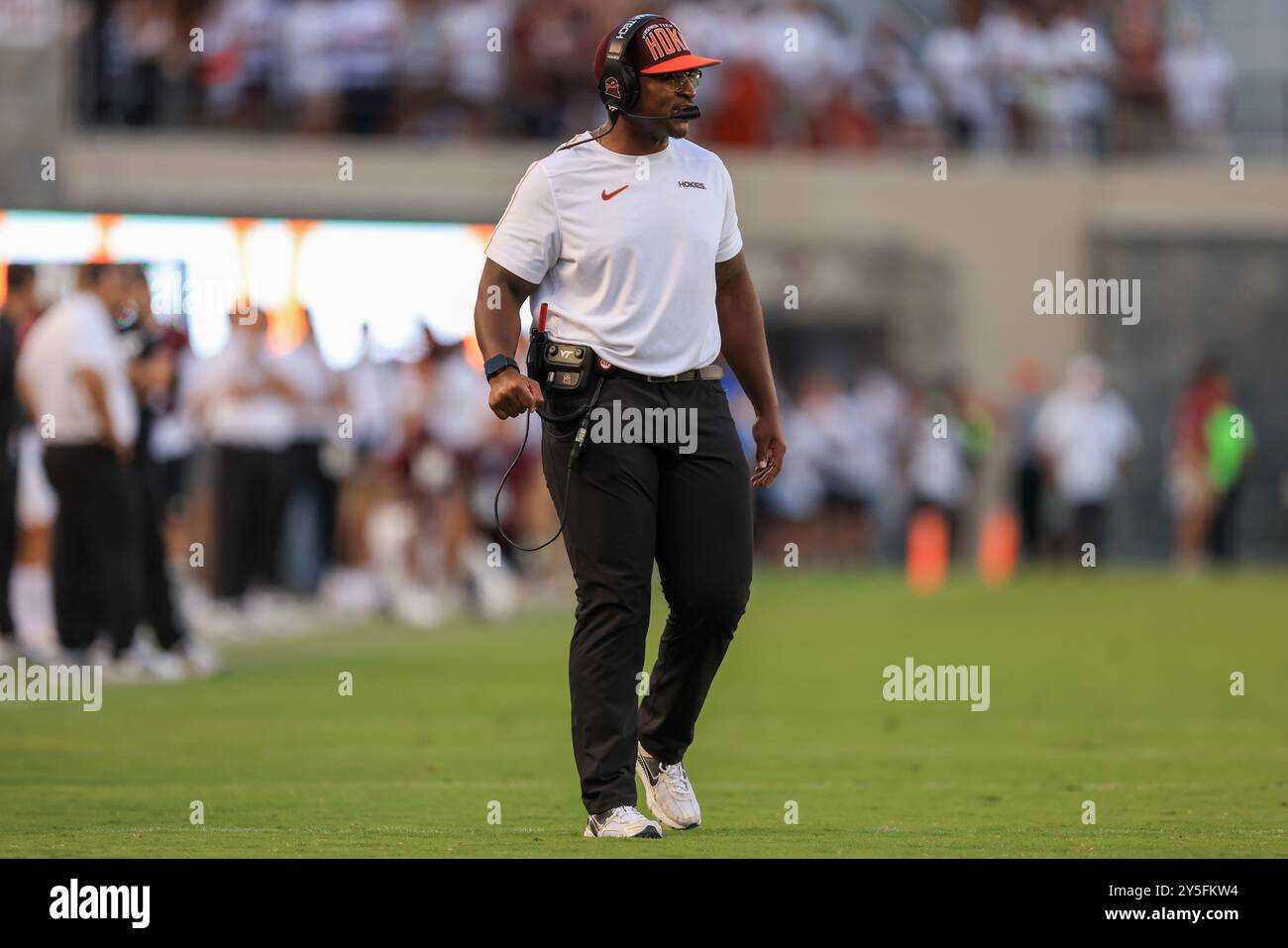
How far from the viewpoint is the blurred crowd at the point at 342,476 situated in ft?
48.2

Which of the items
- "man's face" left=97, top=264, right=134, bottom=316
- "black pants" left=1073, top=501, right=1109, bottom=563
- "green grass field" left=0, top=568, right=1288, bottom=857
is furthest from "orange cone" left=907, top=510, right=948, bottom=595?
"man's face" left=97, top=264, right=134, bottom=316

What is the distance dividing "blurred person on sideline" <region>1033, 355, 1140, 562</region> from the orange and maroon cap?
69.3 feet

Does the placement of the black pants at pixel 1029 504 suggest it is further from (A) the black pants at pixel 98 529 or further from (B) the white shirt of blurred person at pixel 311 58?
(A) the black pants at pixel 98 529

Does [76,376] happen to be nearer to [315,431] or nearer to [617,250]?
[315,431]

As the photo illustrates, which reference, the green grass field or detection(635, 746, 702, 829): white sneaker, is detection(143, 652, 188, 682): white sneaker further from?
detection(635, 746, 702, 829): white sneaker

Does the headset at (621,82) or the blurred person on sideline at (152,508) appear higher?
the headset at (621,82)

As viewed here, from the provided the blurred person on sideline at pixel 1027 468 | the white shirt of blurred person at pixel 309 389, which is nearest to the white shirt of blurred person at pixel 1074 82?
the blurred person on sideline at pixel 1027 468

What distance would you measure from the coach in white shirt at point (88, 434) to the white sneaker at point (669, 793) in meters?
6.75

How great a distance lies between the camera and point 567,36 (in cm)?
2977

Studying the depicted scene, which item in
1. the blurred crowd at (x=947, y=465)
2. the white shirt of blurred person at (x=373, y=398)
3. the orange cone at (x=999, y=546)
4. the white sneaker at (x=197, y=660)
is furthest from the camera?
the blurred crowd at (x=947, y=465)

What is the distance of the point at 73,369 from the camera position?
14328 millimetres

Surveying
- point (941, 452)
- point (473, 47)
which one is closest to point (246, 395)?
point (473, 47)
